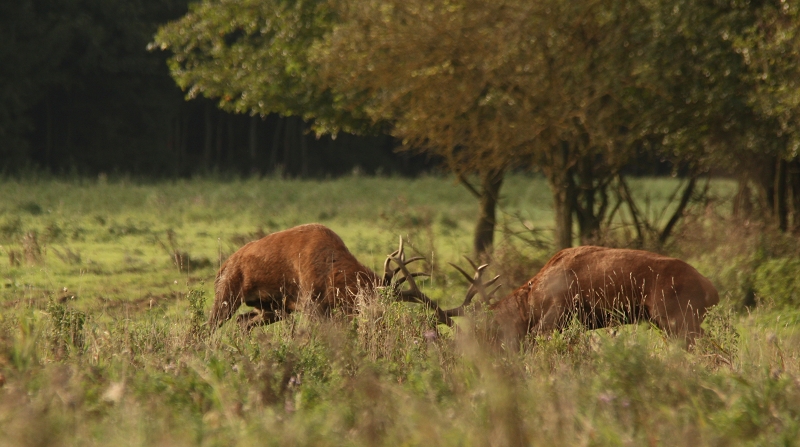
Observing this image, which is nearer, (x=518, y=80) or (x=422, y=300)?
(x=422, y=300)

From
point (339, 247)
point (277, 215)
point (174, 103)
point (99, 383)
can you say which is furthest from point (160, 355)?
point (174, 103)

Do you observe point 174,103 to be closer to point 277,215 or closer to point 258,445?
point 277,215

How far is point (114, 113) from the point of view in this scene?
50875mm

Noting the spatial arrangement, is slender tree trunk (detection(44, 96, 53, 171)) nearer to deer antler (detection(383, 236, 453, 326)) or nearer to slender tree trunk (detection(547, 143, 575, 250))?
slender tree trunk (detection(547, 143, 575, 250))

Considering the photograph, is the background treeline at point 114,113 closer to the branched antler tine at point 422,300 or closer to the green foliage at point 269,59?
the green foliage at point 269,59

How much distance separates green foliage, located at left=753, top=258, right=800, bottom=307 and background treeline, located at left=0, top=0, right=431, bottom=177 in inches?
1073

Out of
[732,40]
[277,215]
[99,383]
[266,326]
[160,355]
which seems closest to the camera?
[99,383]

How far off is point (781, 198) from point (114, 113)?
138 ft

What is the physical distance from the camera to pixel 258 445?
169 inches

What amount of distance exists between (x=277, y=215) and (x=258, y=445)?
20941 millimetres

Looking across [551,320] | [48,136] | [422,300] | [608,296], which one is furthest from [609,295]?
[48,136]

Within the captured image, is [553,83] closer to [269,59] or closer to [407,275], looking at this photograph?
[407,275]

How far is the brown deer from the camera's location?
26.7ft

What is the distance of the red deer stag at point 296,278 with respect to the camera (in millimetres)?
8492
